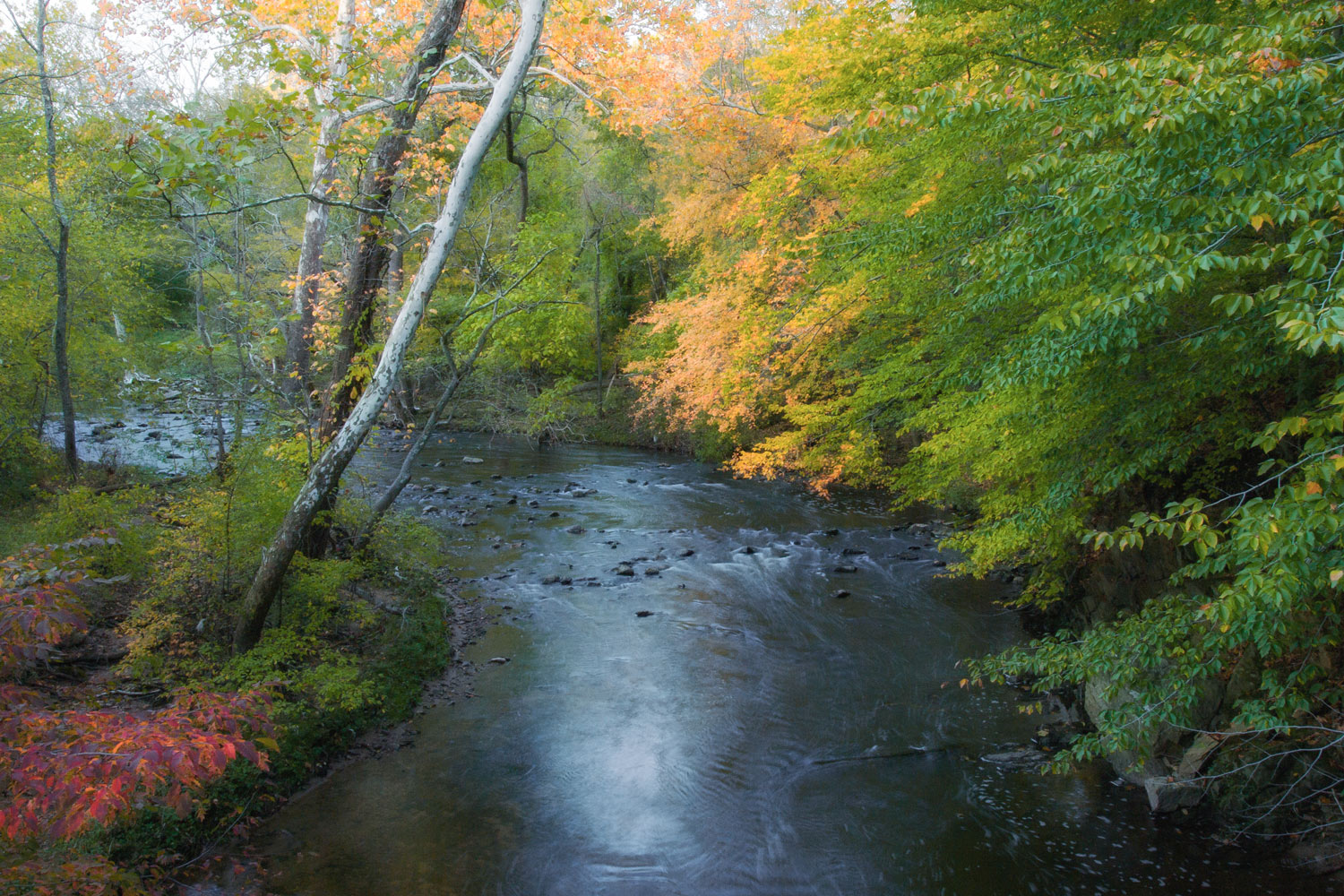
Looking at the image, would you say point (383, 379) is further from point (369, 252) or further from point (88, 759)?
point (88, 759)

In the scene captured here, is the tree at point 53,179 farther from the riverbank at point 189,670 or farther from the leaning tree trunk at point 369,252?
the leaning tree trunk at point 369,252

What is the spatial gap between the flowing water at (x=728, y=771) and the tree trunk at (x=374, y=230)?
372cm

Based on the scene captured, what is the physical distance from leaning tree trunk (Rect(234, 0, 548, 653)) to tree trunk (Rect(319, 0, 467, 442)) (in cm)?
98

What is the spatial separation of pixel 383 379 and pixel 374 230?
2.20 meters

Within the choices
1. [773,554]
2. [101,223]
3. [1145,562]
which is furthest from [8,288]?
[1145,562]

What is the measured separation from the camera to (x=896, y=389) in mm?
10609

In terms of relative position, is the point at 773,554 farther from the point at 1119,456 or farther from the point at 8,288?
the point at 8,288

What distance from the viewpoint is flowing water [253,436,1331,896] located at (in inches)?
221

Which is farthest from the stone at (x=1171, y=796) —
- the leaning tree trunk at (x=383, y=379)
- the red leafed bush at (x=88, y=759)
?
the leaning tree trunk at (x=383, y=379)

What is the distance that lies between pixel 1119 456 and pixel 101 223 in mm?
16216

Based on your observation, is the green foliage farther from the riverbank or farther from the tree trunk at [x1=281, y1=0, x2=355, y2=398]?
the tree trunk at [x1=281, y1=0, x2=355, y2=398]

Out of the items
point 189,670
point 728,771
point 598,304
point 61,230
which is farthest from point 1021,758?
point 598,304

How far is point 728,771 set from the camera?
23.3ft

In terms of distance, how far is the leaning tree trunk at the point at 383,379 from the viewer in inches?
262
